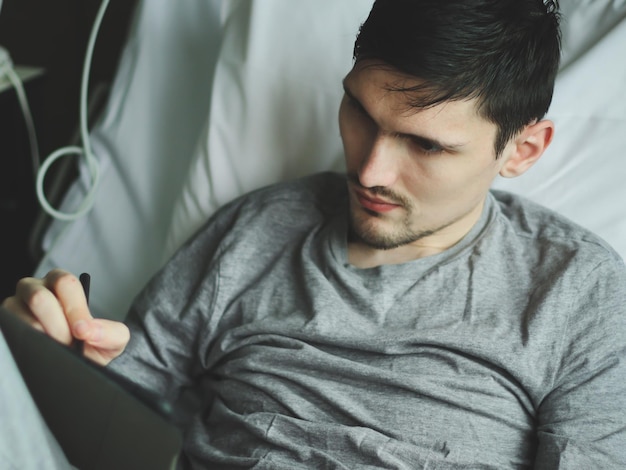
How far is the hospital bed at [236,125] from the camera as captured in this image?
1151 mm

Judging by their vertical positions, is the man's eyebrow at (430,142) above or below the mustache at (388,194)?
above

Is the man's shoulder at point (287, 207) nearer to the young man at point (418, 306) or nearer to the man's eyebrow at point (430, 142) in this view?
the young man at point (418, 306)

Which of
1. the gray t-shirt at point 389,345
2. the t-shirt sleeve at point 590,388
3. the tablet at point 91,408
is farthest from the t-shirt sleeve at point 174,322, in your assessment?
the t-shirt sleeve at point 590,388

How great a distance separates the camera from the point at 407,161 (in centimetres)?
92

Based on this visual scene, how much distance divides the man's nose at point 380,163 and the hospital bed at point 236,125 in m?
0.33

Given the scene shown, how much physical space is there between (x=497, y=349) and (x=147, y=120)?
844mm

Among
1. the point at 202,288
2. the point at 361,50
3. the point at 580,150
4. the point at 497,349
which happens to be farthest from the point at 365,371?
the point at 580,150

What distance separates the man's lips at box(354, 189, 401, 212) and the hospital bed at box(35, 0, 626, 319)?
305 millimetres

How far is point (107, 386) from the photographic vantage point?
57 cm

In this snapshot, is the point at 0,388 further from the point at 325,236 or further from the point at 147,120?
the point at 147,120

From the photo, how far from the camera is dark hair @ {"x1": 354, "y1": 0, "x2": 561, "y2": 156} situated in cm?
85

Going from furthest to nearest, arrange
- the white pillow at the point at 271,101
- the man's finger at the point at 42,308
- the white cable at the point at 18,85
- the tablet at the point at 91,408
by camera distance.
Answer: the white cable at the point at 18,85 < the white pillow at the point at 271,101 < the man's finger at the point at 42,308 < the tablet at the point at 91,408

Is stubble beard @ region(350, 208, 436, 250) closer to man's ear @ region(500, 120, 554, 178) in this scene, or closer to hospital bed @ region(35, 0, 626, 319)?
man's ear @ region(500, 120, 554, 178)

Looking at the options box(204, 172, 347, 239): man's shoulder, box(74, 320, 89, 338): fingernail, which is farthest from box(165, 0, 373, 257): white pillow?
box(74, 320, 89, 338): fingernail
